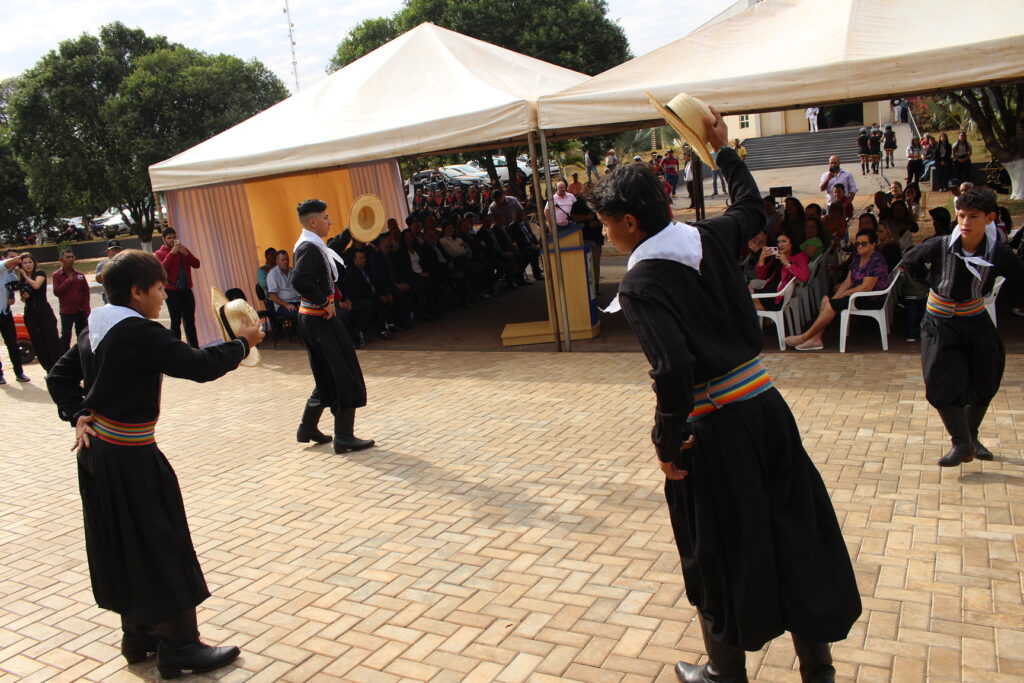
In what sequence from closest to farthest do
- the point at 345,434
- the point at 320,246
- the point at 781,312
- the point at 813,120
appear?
the point at 320,246
the point at 345,434
the point at 781,312
the point at 813,120

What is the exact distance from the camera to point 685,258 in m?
2.64

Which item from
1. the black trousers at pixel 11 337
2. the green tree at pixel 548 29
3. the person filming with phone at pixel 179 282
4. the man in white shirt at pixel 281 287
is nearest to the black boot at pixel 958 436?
the man in white shirt at pixel 281 287

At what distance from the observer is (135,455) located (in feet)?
11.4

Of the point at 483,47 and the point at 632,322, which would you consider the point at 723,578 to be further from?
the point at 483,47

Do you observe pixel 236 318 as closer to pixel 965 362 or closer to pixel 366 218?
pixel 965 362

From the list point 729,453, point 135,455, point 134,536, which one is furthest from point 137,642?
point 729,453

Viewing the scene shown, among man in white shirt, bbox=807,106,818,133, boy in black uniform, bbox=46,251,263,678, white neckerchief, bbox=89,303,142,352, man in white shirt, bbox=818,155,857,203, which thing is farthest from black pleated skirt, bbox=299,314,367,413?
man in white shirt, bbox=807,106,818,133

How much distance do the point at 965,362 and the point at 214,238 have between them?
34.8 ft

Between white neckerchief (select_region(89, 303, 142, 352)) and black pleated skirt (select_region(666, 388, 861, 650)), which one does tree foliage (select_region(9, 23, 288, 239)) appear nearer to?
white neckerchief (select_region(89, 303, 142, 352))

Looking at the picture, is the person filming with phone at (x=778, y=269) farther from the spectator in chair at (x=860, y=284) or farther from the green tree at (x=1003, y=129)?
the green tree at (x=1003, y=129)

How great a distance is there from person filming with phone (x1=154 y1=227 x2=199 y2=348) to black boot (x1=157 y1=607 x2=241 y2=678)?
810 centimetres

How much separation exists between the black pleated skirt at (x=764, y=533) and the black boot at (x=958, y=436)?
2.59m

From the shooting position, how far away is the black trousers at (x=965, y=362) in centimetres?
476

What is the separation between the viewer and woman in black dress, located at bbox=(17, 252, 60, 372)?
428 inches
